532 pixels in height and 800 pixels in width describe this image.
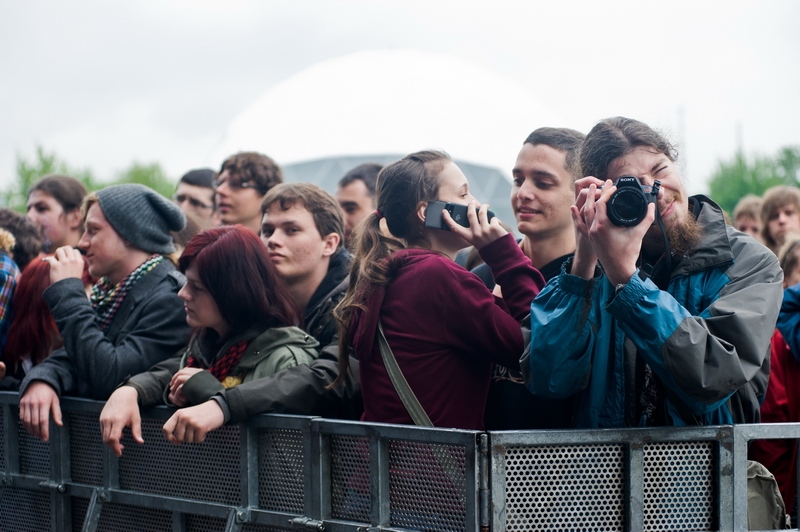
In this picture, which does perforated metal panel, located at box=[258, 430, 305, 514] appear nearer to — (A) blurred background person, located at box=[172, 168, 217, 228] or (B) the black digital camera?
(B) the black digital camera

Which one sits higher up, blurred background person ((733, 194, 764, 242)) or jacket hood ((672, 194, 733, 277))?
jacket hood ((672, 194, 733, 277))

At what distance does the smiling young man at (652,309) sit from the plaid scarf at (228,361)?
1320 mm

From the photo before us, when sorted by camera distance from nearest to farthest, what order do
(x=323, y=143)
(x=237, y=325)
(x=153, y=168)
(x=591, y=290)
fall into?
(x=591, y=290), (x=237, y=325), (x=323, y=143), (x=153, y=168)

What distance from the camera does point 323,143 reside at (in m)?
A: 40.6

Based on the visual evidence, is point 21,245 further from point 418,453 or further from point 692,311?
point 692,311

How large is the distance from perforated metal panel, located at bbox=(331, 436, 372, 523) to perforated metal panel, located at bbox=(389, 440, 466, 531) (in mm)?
97

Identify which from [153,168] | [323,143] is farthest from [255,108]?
[153,168]

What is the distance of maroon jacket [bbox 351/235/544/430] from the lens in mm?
3242

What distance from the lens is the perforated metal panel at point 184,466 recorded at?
338cm

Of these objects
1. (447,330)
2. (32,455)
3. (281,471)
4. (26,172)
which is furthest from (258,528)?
(26,172)

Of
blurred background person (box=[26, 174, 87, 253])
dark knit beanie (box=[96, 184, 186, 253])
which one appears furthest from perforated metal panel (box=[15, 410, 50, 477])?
blurred background person (box=[26, 174, 87, 253])

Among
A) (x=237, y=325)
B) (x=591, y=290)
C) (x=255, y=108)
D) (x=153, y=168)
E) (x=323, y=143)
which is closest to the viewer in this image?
(x=591, y=290)

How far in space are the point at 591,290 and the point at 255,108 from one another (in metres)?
43.5

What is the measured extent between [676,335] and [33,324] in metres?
3.41
